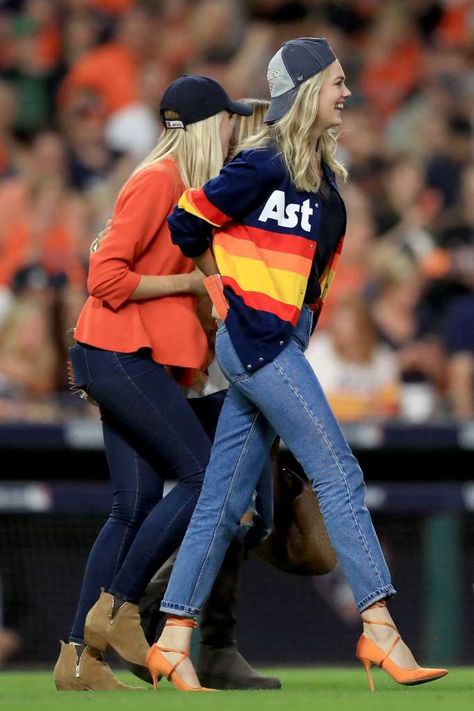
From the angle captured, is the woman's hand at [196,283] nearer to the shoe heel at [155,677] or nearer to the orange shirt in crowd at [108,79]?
the shoe heel at [155,677]

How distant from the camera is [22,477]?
7.50m

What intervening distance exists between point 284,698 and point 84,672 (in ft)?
2.63

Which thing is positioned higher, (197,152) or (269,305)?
(197,152)

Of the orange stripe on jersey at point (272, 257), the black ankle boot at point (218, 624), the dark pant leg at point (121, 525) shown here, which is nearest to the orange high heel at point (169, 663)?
the dark pant leg at point (121, 525)

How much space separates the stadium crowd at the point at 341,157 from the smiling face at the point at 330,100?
3197mm

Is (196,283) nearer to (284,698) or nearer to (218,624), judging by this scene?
(218,624)

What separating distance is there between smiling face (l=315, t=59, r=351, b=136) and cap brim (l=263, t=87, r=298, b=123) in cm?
9

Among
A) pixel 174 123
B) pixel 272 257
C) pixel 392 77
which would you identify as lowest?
pixel 272 257

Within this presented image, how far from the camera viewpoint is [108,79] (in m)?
11.8

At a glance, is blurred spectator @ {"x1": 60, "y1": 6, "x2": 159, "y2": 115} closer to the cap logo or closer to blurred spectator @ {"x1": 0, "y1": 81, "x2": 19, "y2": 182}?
blurred spectator @ {"x1": 0, "y1": 81, "x2": 19, "y2": 182}

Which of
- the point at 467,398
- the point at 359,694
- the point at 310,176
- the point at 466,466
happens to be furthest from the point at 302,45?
the point at 467,398

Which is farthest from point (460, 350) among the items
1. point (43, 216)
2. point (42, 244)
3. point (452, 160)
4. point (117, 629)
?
point (117, 629)

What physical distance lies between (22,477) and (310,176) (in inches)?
123

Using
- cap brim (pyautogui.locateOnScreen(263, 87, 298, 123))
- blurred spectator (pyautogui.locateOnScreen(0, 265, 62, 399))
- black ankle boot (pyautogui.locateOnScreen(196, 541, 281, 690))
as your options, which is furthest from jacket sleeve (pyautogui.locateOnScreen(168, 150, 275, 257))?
blurred spectator (pyautogui.locateOnScreen(0, 265, 62, 399))
